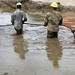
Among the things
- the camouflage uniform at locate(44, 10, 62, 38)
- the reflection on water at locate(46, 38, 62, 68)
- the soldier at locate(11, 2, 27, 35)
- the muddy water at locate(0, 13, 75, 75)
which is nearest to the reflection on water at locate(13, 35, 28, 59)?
the muddy water at locate(0, 13, 75, 75)

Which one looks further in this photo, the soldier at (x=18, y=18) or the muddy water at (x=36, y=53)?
the soldier at (x=18, y=18)

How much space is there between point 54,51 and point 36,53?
70 centimetres

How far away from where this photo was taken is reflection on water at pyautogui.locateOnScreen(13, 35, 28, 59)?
9.53 m

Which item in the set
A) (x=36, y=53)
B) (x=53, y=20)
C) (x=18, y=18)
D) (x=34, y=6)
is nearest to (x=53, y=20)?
(x=53, y=20)

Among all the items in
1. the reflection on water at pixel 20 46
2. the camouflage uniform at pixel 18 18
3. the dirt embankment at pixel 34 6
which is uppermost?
the camouflage uniform at pixel 18 18

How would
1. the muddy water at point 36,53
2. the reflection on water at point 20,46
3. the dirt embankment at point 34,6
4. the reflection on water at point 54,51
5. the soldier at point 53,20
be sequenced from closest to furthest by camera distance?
the muddy water at point 36,53, the reflection on water at point 54,51, the reflection on water at point 20,46, the soldier at point 53,20, the dirt embankment at point 34,6

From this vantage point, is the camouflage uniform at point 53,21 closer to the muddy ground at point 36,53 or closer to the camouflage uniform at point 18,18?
the muddy ground at point 36,53

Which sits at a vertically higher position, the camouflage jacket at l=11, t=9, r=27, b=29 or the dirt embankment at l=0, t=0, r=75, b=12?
the camouflage jacket at l=11, t=9, r=27, b=29

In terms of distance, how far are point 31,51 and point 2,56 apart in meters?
1.13

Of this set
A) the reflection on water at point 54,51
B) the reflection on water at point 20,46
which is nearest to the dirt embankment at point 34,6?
the reflection on water at point 20,46

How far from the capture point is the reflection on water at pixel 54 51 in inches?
344

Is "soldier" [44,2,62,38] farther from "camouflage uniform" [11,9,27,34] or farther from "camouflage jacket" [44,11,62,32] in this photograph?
"camouflage uniform" [11,9,27,34]

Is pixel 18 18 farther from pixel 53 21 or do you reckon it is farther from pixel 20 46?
pixel 20 46

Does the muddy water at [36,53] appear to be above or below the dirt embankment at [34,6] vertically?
above
